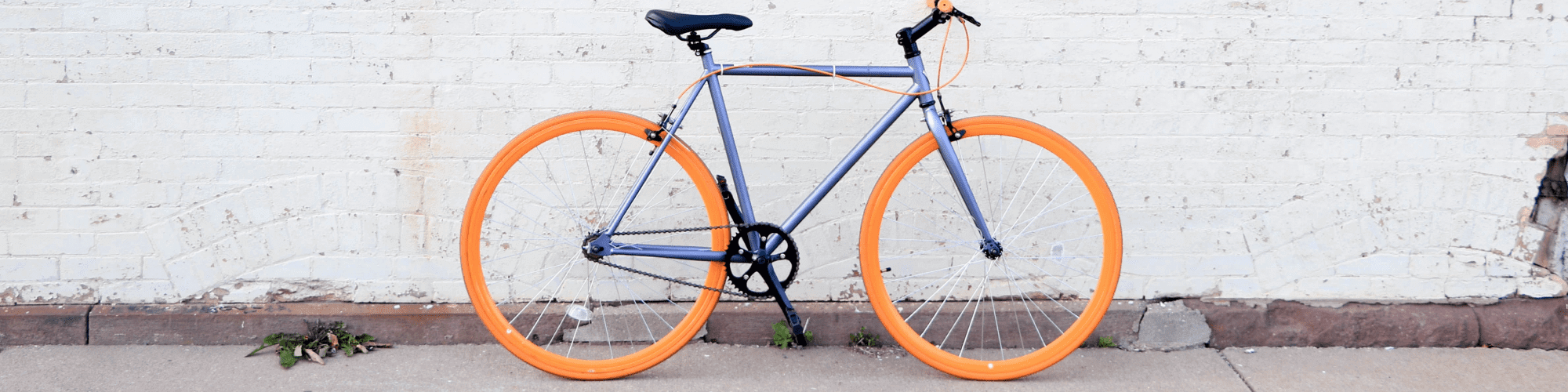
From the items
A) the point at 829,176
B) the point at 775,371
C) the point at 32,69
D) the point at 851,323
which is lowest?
the point at 775,371

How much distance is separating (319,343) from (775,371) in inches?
61.8

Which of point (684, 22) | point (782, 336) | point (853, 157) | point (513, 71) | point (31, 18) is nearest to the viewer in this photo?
point (684, 22)

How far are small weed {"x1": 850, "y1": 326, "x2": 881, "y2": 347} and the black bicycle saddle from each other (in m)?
1.23

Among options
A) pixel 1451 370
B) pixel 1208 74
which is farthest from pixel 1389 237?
pixel 1208 74

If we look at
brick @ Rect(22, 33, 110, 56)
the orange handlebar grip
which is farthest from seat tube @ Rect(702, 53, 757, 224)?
brick @ Rect(22, 33, 110, 56)

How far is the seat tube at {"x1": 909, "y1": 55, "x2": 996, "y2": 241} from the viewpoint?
2.57 meters

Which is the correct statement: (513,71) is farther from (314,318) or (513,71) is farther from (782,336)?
(782,336)

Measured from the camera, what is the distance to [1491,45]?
292cm

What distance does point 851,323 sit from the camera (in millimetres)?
3066

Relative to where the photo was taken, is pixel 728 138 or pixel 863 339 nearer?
pixel 728 138

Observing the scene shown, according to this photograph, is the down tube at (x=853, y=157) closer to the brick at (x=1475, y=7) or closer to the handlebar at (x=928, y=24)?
the handlebar at (x=928, y=24)

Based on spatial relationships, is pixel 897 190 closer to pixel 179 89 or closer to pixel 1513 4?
pixel 1513 4

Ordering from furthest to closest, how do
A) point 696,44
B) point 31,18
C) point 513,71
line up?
1. point 513,71
2. point 31,18
3. point 696,44

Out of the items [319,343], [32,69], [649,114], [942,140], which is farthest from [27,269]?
[942,140]
